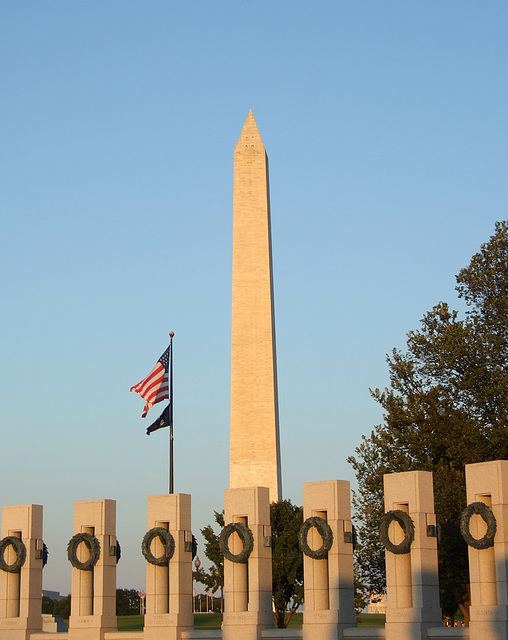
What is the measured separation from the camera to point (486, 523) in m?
28.0

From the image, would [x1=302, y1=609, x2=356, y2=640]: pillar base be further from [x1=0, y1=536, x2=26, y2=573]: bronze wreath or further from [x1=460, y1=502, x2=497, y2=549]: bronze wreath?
[x1=0, y1=536, x2=26, y2=573]: bronze wreath

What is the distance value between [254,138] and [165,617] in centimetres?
2978

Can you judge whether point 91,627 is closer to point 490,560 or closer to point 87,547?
point 87,547

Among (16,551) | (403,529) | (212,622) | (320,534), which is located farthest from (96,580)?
(212,622)

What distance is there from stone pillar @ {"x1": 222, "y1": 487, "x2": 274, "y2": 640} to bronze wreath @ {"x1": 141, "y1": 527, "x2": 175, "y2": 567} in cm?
182

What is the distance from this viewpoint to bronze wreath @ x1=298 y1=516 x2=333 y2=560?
101 ft

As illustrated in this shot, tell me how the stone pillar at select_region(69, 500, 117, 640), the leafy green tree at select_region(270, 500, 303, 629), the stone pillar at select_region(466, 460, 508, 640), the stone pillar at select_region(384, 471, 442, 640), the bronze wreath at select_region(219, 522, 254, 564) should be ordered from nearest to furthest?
the stone pillar at select_region(466, 460, 508, 640), the stone pillar at select_region(384, 471, 442, 640), the bronze wreath at select_region(219, 522, 254, 564), the stone pillar at select_region(69, 500, 117, 640), the leafy green tree at select_region(270, 500, 303, 629)

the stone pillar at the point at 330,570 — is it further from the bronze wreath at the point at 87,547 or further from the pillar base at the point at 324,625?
the bronze wreath at the point at 87,547

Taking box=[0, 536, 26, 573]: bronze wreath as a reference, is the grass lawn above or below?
below

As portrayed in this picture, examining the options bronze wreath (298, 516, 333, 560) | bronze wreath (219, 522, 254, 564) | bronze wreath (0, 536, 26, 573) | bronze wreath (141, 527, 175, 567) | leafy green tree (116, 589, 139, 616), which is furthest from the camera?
leafy green tree (116, 589, 139, 616)

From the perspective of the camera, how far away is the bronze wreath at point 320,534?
3066 cm

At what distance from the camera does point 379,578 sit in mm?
43094

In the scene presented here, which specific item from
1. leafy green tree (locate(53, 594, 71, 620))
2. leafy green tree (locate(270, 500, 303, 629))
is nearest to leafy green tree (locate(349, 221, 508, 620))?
leafy green tree (locate(270, 500, 303, 629))

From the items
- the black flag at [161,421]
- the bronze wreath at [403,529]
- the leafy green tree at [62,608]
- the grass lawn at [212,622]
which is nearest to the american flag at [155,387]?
the black flag at [161,421]
